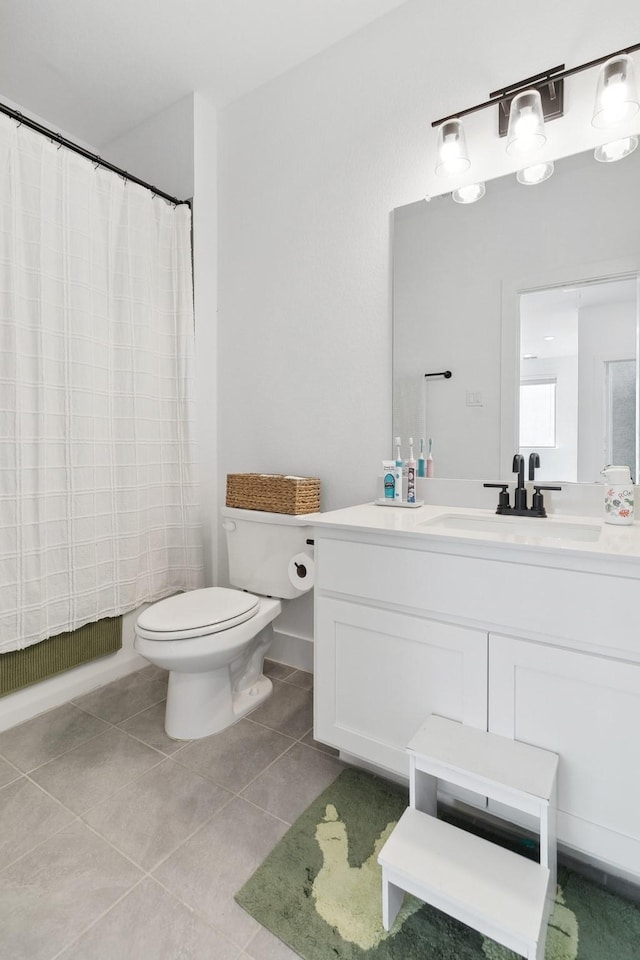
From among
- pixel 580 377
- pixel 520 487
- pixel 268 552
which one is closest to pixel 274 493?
pixel 268 552

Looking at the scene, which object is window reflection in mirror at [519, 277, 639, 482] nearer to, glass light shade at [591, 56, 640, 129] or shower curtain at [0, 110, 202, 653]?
glass light shade at [591, 56, 640, 129]

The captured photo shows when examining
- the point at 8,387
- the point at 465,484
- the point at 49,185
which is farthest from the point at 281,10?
the point at 465,484

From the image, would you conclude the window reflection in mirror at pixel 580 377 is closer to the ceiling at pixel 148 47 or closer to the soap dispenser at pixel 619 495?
the soap dispenser at pixel 619 495

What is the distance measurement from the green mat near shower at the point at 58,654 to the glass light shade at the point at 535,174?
7.27ft

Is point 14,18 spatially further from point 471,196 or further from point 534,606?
point 534,606

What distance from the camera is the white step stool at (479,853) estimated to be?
0.89m

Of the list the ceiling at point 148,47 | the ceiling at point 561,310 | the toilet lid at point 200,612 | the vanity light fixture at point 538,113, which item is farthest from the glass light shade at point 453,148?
the toilet lid at point 200,612

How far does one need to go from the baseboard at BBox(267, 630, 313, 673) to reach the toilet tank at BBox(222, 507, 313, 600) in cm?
34

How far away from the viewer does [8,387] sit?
65.3 inches

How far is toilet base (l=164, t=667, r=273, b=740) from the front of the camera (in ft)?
5.51

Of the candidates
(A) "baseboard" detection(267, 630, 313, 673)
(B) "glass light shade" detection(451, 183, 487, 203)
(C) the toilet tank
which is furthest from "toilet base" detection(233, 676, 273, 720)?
(B) "glass light shade" detection(451, 183, 487, 203)

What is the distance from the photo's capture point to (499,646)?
3.72 feet

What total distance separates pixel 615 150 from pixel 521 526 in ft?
3.69

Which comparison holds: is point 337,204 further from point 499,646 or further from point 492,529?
point 499,646
